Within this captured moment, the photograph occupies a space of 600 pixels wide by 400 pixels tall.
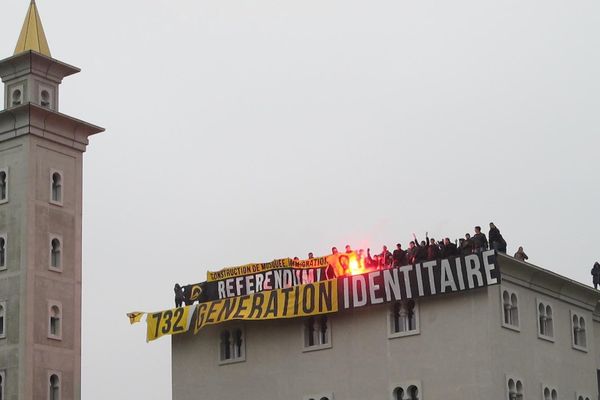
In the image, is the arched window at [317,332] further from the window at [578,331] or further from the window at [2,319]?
the window at [2,319]

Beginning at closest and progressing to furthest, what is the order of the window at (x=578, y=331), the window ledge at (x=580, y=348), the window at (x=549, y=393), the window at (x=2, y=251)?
1. the window at (x=549, y=393)
2. the window ledge at (x=580, y=348)
3. the window at (x=578, y=331)
4. the window at (x=2, y=251)

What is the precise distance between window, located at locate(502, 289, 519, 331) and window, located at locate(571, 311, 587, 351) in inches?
242

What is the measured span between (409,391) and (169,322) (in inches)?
609

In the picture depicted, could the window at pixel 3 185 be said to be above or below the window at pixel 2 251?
above

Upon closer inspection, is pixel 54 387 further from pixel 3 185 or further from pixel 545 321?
pixel 545 321

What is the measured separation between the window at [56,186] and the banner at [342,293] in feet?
31.8

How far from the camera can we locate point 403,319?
67375mm

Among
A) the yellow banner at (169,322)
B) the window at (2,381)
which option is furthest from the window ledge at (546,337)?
the window at (2,381)

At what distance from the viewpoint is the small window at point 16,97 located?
80.8m

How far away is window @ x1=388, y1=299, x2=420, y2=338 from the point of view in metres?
66.7

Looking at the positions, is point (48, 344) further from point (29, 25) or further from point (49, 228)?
point (29, 25)

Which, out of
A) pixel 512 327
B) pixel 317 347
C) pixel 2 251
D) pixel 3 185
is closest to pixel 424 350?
pixel 512 327

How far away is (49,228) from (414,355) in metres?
24.2

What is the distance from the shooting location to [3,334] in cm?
7706
